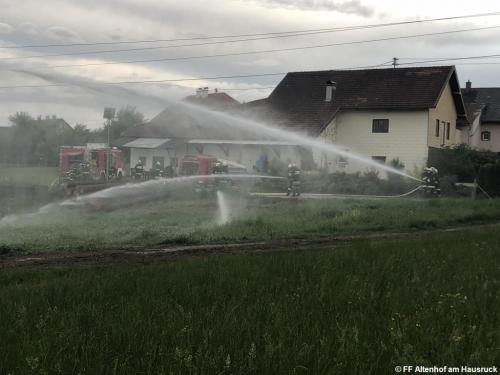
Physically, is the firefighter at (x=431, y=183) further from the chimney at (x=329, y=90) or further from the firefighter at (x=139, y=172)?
the chimney at (x=329, y=90)

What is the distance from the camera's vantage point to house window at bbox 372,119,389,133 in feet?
133

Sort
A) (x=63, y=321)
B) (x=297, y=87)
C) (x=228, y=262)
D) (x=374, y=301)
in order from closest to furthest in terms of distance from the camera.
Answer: (x=63, y=321)
(x=374, y=301)
(x=228, y=262)
(x=297, y=87)

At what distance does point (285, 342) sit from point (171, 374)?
41.6 inches

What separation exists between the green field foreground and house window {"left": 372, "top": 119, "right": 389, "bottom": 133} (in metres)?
33.4

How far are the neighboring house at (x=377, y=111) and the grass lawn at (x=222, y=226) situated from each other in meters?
15.5

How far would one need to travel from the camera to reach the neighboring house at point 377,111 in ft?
130

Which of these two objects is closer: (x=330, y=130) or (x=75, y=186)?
(x=75, y=186)

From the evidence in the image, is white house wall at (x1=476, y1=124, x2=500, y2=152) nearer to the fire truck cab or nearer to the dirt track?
the fire truck cab

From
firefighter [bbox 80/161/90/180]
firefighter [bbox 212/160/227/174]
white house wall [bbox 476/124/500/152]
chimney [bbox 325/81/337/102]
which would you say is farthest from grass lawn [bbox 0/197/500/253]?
white house wall [bbox 476/124/500/152]

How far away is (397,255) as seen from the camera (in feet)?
30.3

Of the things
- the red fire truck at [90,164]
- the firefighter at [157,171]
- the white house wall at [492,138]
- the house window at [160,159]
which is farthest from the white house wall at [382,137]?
the white house wall at [492,138]

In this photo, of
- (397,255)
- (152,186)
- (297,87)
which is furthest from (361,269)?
(297,87)

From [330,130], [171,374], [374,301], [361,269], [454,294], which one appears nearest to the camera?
[171,374]

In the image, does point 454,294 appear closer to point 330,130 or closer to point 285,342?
point 285,342
